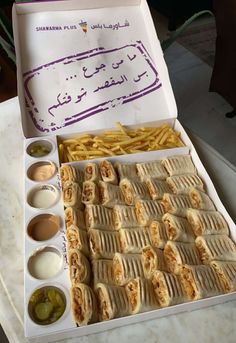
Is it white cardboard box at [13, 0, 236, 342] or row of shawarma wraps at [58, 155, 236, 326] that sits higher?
white cardboard box at [13, 0, 236, 342]

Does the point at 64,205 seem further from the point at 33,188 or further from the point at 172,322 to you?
the point at 172,322

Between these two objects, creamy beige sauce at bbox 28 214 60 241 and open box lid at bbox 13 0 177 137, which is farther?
open box lid at bbox 13 0 177 137

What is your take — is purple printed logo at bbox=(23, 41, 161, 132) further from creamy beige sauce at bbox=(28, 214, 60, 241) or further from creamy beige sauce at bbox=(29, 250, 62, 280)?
creamy beige sauce at bbox=(29, 250, 62, 280)

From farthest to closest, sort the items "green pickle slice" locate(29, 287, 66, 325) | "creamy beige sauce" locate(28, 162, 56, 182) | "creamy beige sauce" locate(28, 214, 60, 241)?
"creamy beige sauce" locate(28, 162, 56, 182) → "creamy beige sauce" locate(28, 214, 60, 241) → "green pickle slice" locate(29, 287, 66, 325)

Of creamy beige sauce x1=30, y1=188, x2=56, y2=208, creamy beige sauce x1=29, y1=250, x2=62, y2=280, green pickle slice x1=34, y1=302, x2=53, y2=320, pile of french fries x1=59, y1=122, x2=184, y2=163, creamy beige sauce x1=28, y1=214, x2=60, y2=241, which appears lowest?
green pickle slice x1=34, y1=302, x2=53, y2=320

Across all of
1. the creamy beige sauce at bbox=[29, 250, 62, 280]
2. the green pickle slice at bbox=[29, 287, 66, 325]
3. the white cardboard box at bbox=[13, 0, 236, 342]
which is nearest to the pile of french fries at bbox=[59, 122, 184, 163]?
the white cardboard box at bbox=[13, 0, 236, 342]

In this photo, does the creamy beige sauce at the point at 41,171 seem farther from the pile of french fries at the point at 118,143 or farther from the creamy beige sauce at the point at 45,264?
the creamy beige sauce at the point at 45,264
